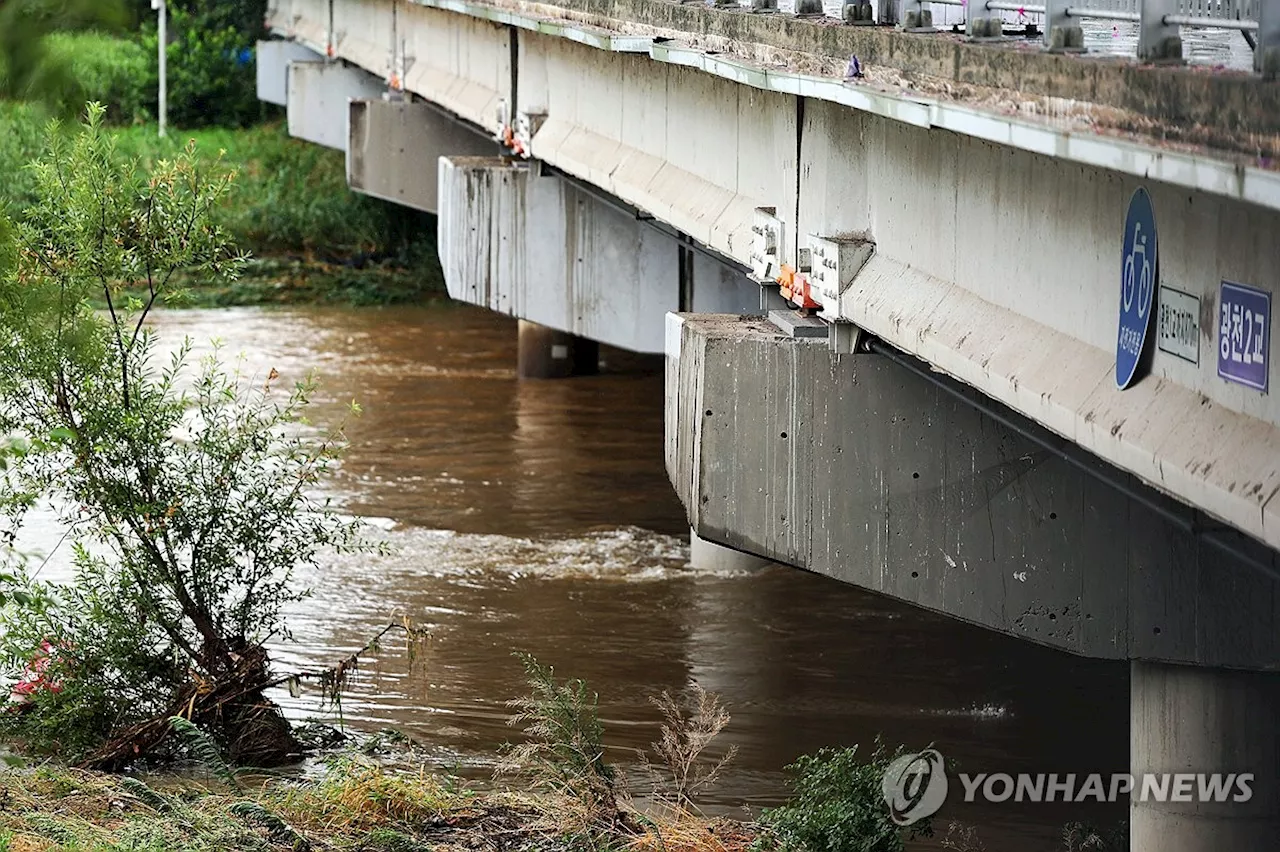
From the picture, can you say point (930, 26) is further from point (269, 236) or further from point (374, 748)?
point (269, 236)

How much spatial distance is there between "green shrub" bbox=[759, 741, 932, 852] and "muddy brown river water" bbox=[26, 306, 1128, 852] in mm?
1053

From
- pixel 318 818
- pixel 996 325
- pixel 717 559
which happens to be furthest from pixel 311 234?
pixel 996 325

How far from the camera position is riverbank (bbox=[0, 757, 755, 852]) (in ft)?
30.5

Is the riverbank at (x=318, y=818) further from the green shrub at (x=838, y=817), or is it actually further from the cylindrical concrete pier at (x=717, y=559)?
the cylindrical concrete pier at (x=717, y=559)

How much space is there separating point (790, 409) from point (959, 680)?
4.32 meters

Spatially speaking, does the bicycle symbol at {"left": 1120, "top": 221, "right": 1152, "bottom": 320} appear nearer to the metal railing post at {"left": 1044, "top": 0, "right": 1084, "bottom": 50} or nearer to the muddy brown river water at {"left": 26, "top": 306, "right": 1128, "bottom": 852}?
the metal railing post at {"left": 1044, "top": 0, "right": 1084, "bottom": 50}

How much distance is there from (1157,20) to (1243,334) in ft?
3.25

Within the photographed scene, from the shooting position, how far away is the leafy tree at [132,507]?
11406 millimetres

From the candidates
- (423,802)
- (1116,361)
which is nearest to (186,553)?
(423,802)

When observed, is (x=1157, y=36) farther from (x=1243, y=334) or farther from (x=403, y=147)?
(x=403, y=147)

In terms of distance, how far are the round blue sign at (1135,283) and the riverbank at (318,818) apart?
3599 mm

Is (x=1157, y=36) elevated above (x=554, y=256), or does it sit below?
above

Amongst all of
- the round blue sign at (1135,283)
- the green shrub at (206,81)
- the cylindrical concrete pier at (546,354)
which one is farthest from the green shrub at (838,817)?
the green shrub at (206,81)

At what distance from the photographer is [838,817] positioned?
30.2 ft
